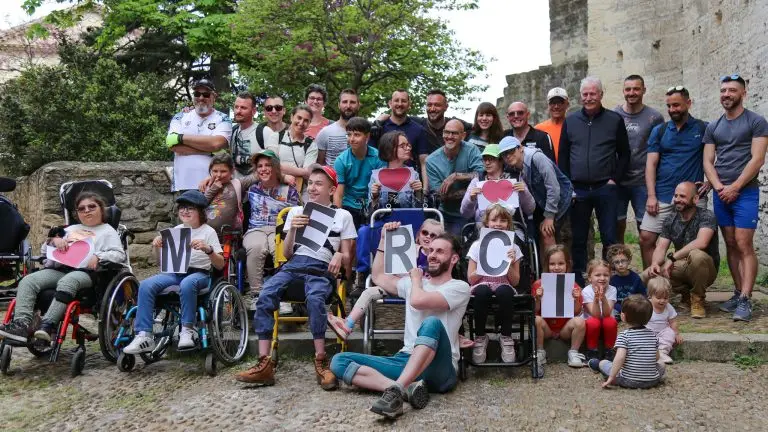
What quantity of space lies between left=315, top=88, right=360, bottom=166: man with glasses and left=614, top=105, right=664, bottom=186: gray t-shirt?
2.53m

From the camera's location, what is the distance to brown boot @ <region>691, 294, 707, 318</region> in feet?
19.8

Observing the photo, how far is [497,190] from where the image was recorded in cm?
557

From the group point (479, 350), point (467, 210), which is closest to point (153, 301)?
point (479, 350)

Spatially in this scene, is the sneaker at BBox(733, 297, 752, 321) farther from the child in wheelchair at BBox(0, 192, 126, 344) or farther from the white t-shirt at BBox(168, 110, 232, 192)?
the child in wheelchair at BBox(0, 192, 126, 344)

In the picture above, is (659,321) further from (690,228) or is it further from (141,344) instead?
(141,344)

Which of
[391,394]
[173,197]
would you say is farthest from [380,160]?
[173,197]

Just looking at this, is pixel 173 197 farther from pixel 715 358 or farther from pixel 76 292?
pixel 715 358

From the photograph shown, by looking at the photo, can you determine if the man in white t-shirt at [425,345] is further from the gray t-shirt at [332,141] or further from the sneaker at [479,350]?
the gray t-shirt at [332,141]

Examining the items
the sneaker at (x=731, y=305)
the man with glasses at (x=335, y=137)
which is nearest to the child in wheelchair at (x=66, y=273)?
the man with glasses at (x=335, y=137)

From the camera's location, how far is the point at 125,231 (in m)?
5.95

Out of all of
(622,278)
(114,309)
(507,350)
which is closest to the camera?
(507,350)

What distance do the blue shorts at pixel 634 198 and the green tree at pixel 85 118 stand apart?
10.3 m

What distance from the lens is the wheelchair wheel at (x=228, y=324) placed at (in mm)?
5020

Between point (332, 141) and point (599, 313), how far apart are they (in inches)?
114
